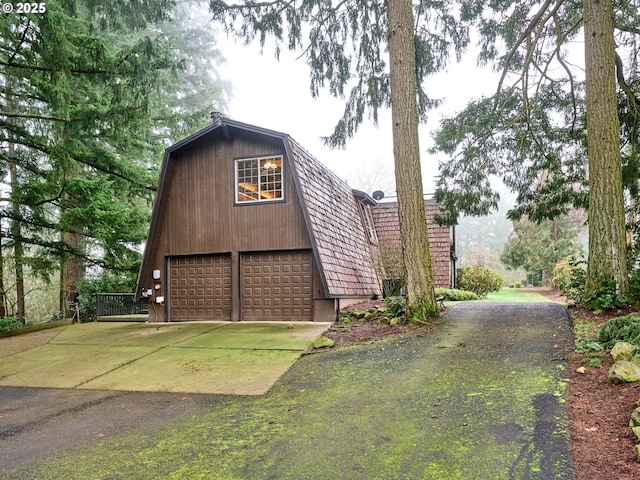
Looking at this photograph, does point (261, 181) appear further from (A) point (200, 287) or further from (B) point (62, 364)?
(B) point (62, 364)

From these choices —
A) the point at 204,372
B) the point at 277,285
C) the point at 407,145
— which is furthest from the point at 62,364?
the point at 407,145

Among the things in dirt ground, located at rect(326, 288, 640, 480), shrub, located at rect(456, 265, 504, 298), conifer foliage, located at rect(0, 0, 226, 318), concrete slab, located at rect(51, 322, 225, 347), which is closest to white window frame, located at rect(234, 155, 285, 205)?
conifer foliage, located at rect(0, 0, 226, 318)

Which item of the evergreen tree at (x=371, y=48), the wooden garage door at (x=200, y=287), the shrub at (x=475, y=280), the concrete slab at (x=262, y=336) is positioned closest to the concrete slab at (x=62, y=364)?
the concrete slab at (x=262, y=336)

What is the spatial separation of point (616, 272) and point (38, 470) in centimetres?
819

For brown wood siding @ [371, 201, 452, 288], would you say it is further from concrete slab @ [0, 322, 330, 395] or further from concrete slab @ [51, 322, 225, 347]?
concrete slab @ [51, 322, 225, 347]

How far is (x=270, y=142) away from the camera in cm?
1008

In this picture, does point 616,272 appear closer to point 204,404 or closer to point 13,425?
point 204,404

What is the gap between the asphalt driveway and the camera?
2.62 metres

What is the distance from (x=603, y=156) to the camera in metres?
6.76

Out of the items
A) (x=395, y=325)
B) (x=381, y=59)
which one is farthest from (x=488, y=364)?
(x=381, y=59)

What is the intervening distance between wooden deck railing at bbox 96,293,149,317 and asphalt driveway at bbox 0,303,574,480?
7139 millimetres

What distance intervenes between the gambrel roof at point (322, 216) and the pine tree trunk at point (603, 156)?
5.28 m

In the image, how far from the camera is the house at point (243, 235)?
9.61m

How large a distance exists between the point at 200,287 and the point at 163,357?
14.1 ft
